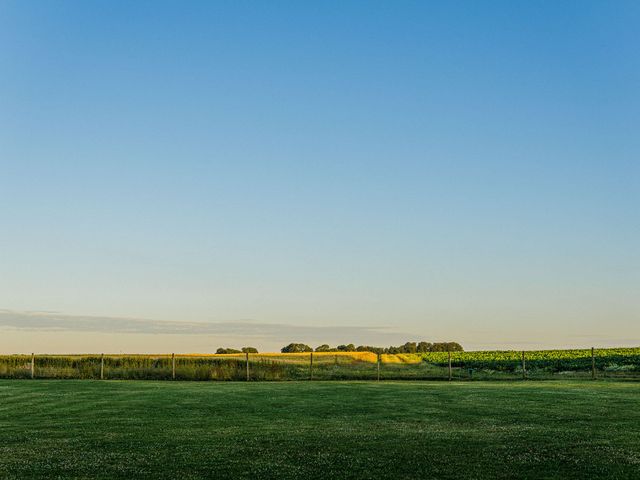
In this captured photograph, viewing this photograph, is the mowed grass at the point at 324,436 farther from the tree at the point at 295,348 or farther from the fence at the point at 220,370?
the tree at the point at 295,348

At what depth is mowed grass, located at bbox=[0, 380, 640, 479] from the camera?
1276cm

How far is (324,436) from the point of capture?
1689 centimetres

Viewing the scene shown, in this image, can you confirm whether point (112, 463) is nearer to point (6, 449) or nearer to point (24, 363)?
point (6, 449)

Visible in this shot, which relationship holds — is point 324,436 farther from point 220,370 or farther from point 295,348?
point 295,348

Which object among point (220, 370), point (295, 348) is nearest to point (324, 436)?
point (220, 370)

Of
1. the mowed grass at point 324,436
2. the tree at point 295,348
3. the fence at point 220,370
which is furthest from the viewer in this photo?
the tree at point 295,348

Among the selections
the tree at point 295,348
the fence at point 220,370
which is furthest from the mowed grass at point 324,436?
the tree at point 295,348

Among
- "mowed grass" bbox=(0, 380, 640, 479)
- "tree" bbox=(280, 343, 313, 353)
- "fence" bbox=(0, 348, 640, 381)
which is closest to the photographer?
"mowed grass" bbox=(0, 380, 640, 479)

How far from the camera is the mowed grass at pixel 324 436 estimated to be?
12.8 meters

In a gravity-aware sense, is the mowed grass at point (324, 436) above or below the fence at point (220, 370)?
above

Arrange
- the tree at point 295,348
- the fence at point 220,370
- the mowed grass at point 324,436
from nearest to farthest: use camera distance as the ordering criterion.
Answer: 1. the mowed grass at point 324,436
2. the fence at point 220,370
3. the tree at point 295,348

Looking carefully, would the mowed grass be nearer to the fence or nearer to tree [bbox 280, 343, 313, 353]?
the fence

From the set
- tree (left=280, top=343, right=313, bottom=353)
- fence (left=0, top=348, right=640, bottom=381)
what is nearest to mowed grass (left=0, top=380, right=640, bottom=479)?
fence (left=0, top=348, right=640, bottom=381)

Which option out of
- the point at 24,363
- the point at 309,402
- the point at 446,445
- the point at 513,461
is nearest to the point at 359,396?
the point at 309,402
